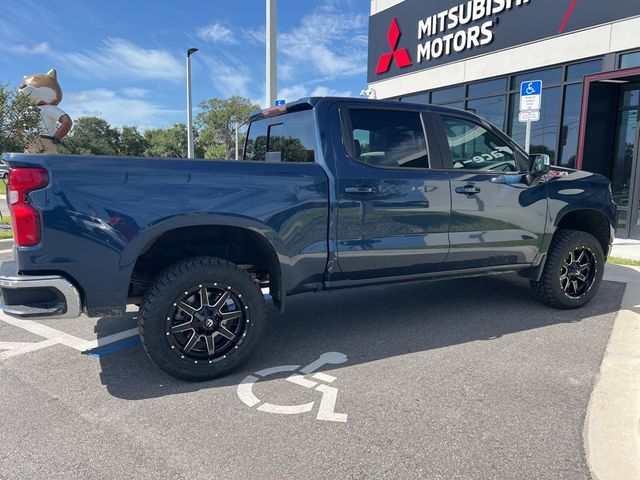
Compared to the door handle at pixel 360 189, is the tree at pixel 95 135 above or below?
above

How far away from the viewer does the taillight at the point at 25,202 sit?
2.65 metres

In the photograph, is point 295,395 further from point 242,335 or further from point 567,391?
point 567,391

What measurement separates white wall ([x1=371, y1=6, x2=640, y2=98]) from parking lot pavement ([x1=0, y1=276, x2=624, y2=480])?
6752mm

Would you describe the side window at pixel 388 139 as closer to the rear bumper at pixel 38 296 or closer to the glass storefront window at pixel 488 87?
the rear bumper at pixel 38 296

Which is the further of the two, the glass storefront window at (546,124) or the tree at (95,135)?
the tree at (95,135)

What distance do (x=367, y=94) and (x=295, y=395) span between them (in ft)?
44.1

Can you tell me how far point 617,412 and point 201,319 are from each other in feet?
8.59

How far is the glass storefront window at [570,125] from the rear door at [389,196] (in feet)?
23.8

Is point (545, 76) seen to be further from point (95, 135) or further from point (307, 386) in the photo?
point (95, 135)

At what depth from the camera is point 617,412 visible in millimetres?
2818

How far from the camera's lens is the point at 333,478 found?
2.21m

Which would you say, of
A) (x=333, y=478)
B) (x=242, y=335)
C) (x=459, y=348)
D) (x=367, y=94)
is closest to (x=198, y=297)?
(x=242, y=335)

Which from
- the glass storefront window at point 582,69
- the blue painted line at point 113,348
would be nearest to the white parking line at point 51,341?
the blue painted line at point 113,348

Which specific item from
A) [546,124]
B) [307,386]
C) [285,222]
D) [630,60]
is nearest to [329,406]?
[307,386]
